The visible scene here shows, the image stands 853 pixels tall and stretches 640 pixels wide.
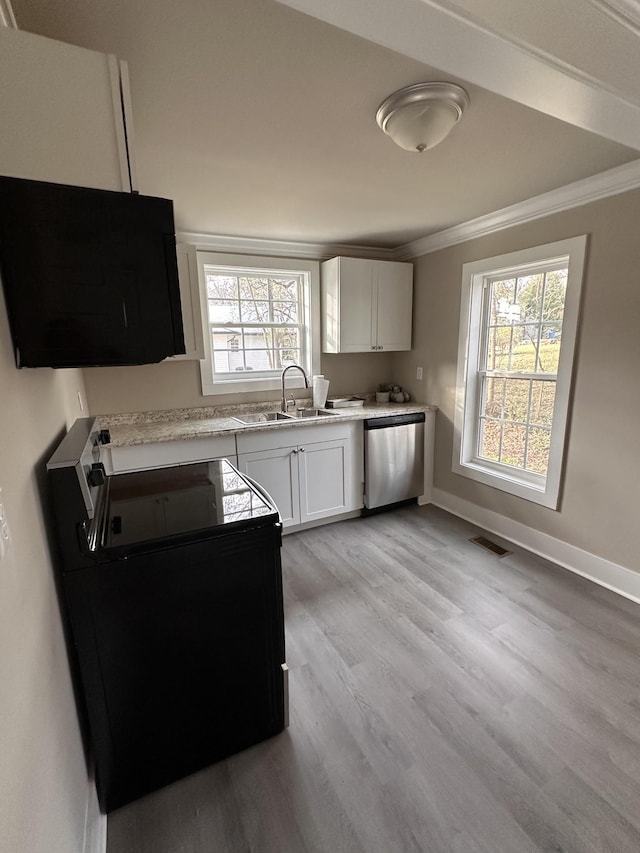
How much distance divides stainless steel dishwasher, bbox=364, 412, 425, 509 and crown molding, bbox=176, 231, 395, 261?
1611 mm

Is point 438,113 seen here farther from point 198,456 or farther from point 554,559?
point 554,559

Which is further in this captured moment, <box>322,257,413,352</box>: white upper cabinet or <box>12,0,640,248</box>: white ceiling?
<box>322,257,413,352</box>: white upper cabinet

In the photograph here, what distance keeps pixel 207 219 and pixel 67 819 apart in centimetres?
301

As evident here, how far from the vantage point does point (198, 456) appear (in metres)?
2.72

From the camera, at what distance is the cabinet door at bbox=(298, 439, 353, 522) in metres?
3.12

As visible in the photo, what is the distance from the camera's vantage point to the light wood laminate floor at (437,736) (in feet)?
4.11

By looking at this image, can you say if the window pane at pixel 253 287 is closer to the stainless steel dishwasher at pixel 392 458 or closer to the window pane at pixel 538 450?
the stainless steel dishwasher at pixel 392 458

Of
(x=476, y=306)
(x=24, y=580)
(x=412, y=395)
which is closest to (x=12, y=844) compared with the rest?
(x=24, y=580)

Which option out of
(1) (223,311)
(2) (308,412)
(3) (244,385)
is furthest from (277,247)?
(2) (308,412)

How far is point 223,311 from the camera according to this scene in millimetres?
3398

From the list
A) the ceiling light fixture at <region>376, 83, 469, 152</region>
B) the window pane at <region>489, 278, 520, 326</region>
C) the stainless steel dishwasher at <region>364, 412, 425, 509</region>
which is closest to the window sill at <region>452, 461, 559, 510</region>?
the stainless steel dishwasher at <region>364, 412, 425, 509</region>

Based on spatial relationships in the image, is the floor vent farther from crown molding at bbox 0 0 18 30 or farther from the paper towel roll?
crown molding at bbox 0 0 18 30

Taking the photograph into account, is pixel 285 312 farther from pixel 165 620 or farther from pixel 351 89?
pixel 165 620

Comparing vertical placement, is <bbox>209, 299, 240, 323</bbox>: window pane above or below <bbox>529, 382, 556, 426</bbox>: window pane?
above
